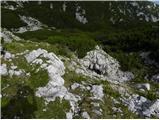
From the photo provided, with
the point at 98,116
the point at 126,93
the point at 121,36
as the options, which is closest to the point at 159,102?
the point at 126,93

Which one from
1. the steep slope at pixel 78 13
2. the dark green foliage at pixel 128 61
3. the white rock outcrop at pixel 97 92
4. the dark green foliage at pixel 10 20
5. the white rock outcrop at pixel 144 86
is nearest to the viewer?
the white rock outcrop at pixel 97 92

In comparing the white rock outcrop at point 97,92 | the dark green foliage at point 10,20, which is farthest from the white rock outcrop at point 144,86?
the dark green foliage at point 10,20

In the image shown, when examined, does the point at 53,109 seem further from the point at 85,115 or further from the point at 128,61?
the point at 128,61

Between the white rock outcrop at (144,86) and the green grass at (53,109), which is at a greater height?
the green grass at (53,109)

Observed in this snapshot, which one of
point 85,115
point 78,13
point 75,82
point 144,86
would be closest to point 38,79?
point 75,82

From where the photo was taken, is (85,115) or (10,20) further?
(10,20)

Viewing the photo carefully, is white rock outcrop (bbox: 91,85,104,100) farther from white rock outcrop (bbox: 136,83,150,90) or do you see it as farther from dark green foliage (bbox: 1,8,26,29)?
dark green foliage (bbox: 1,8,26,29)

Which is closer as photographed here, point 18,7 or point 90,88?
point 90,88

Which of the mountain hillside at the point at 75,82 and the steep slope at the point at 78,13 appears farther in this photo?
the steep slope at the point at 78,13

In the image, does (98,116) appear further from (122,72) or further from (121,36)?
(121,36)

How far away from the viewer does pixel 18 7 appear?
4970 inches

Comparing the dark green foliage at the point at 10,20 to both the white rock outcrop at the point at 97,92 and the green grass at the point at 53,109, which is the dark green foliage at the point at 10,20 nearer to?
the white rock outcrop at the point at 97,92

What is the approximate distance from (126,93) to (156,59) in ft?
50.3

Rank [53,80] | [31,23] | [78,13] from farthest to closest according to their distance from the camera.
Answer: [78,13] → [31,23] → [53,80]
